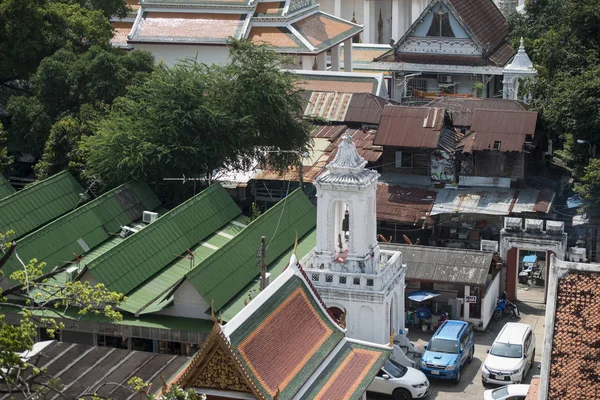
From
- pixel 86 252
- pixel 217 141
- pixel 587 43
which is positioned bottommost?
pixel 86 252

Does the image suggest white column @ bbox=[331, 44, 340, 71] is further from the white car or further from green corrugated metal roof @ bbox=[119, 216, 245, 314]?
the white car

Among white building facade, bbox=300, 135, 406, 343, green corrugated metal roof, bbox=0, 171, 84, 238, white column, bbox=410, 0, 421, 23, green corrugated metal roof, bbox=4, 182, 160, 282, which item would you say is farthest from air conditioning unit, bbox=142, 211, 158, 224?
white column, bbox=410, 0, 421, 23

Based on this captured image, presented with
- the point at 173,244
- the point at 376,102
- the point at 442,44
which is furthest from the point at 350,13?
the point at 173,244

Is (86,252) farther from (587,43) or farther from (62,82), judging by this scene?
(587,43)

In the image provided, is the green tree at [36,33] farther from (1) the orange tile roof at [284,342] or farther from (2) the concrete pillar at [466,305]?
(1) the orange tile roof at [284,342]

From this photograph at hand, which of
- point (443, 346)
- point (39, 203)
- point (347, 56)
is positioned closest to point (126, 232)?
point (39, 203)

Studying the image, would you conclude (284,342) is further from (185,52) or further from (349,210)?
(185,52)

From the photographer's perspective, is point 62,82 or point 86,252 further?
point 62,82
